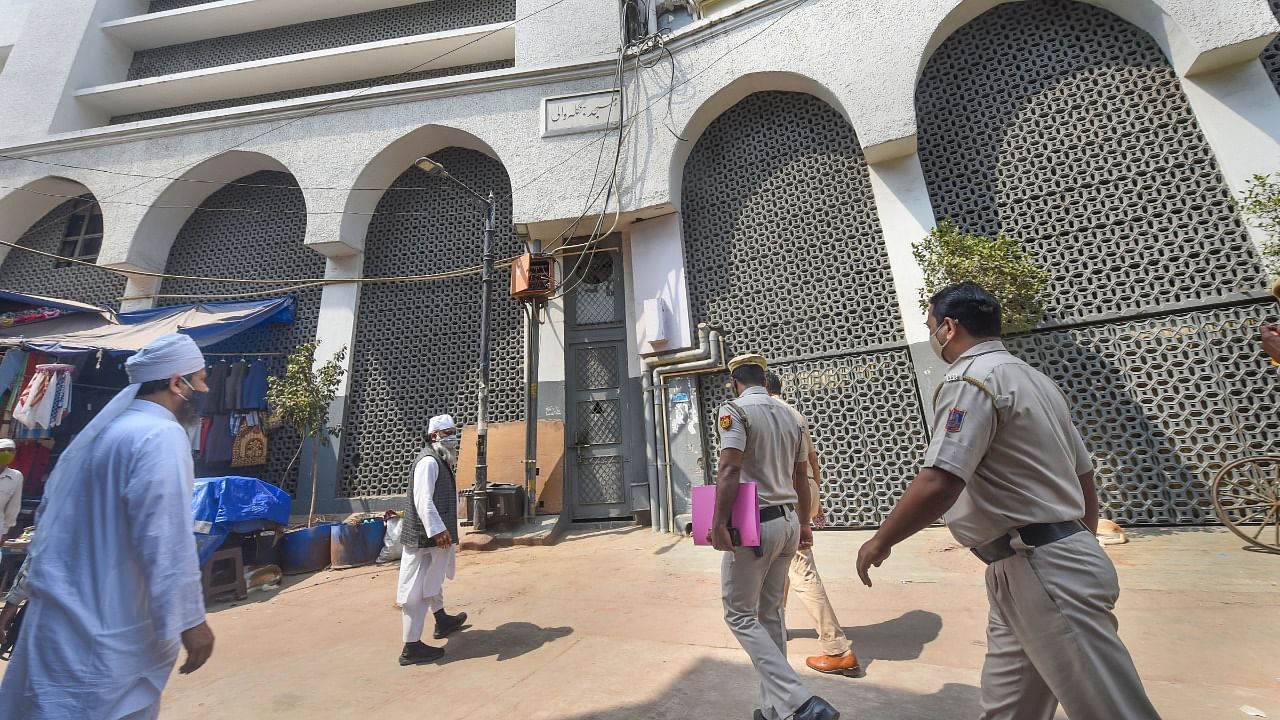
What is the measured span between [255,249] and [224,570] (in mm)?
6937

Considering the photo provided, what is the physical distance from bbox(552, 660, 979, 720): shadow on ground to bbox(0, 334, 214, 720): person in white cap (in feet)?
5.11

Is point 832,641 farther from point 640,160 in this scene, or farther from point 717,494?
point 640,160

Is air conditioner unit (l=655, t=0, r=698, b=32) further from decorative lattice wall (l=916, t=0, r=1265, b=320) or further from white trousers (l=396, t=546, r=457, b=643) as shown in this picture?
white trousers (l=396, t=546, r=457, b=643)

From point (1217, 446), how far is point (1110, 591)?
19.6 feet

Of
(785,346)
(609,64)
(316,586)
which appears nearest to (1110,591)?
(785,346)

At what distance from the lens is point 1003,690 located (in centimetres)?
157

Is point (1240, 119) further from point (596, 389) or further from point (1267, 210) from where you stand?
point (596, 389)

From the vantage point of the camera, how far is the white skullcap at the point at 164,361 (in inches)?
70.8

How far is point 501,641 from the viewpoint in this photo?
345cm

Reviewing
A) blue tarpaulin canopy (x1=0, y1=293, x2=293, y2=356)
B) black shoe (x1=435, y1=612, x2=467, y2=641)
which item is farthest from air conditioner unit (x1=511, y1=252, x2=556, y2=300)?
black shoe (x1=435, y1=612, x2=467, y2=641)

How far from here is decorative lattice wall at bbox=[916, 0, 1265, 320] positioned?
5633 millimetres

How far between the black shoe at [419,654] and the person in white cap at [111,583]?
168 centimetres

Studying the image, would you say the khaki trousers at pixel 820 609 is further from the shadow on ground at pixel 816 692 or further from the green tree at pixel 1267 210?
the green tree at pixel 1267 210

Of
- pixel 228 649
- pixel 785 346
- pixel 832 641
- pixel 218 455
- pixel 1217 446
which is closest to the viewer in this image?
pixel 832 641
